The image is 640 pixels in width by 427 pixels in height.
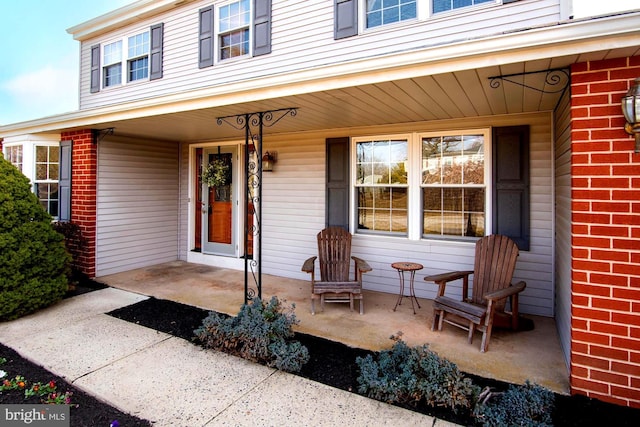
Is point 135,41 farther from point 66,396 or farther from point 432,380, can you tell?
point 432,380

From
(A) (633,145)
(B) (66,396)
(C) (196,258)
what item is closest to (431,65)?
(A) (633,145)

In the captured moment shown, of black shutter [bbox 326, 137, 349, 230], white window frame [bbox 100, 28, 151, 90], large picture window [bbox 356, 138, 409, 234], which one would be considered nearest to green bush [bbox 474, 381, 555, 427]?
large picture window [bbox 356, 138, 409, 234]

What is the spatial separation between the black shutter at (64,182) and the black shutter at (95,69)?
6.99 feet

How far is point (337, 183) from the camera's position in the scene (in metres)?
5.24

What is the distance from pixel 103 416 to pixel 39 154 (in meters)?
5.86

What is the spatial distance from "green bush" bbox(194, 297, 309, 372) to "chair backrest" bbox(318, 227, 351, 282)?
4.42 ft

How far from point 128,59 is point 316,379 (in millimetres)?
7091

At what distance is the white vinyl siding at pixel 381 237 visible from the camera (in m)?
4.06

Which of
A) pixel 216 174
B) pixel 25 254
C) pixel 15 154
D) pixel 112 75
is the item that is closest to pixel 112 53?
pixel 112 75

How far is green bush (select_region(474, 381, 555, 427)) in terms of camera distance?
207cm

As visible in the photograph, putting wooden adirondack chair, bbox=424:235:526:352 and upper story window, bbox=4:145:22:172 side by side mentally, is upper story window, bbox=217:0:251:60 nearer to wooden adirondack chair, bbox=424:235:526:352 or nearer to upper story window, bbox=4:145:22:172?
upper story window, bbox=4:145:22:172

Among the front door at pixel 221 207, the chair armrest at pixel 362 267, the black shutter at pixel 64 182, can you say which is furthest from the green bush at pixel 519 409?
the black shutter at pixel 64 182

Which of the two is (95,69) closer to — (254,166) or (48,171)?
(48,171)

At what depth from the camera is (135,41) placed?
6.88 metres
